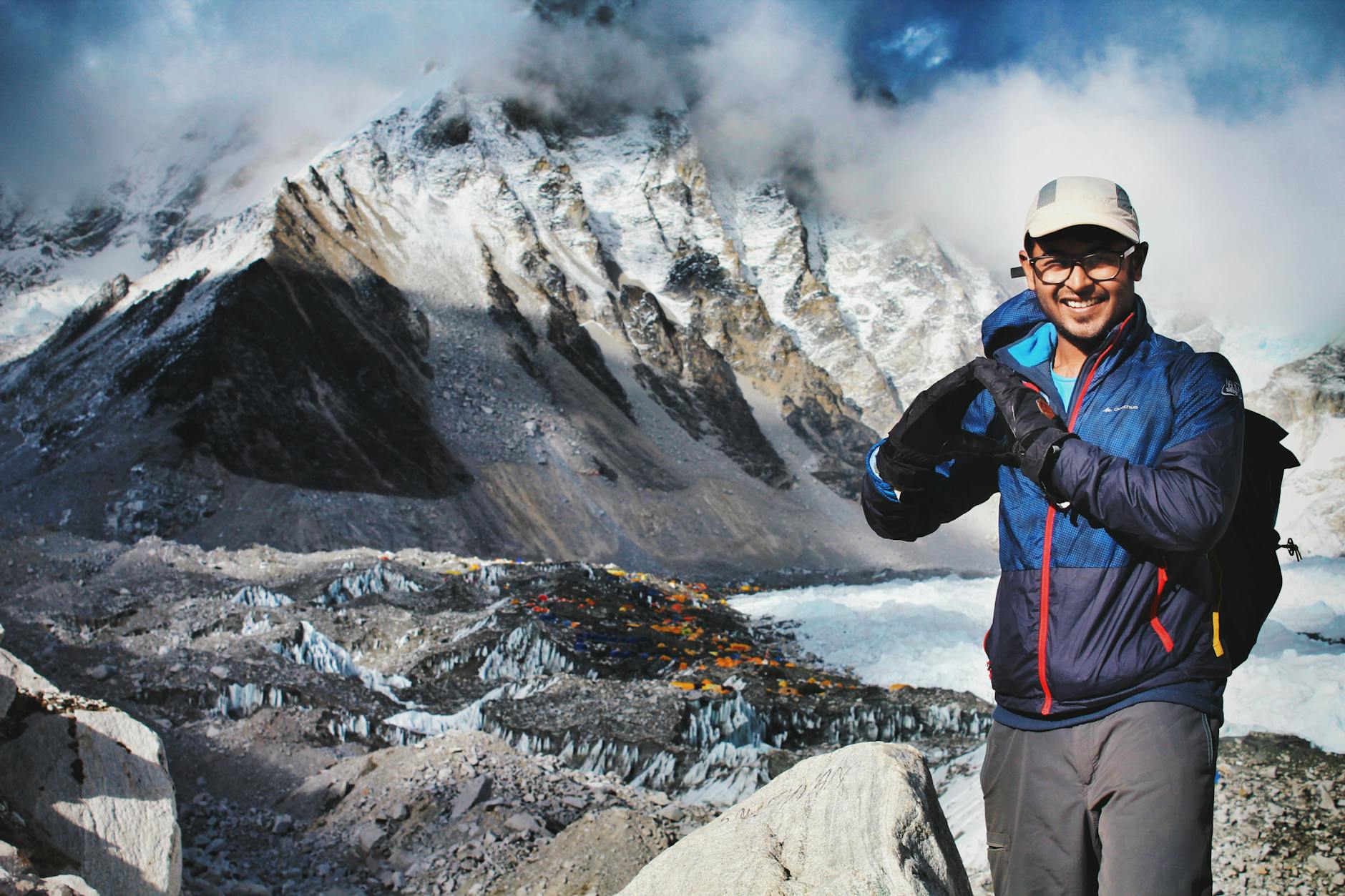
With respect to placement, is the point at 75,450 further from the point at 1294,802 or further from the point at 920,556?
the point at 920,556

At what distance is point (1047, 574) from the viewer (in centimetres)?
221

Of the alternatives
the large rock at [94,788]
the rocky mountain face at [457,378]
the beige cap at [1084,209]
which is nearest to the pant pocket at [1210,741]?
the beige cap at [1084,209]

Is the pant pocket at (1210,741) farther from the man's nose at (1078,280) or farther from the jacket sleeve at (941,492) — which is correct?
the man's nose at (1078,280)

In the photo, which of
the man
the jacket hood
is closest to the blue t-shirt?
the man

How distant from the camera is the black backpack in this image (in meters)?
2.07

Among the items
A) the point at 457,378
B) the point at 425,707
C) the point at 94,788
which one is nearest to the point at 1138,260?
the point at 94,788

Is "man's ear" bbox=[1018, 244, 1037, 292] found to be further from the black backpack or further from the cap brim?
the black backpack

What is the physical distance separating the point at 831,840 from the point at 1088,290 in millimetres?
1481

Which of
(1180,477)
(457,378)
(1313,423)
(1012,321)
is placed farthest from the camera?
(1313,423)

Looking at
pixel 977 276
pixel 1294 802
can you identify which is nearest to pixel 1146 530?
pixel 1294 802

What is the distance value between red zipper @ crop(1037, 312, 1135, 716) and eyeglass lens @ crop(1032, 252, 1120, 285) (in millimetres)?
126

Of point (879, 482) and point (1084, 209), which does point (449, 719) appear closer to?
point (879, 482)

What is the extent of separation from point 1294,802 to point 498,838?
13.7ft

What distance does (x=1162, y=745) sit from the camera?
197 cm
